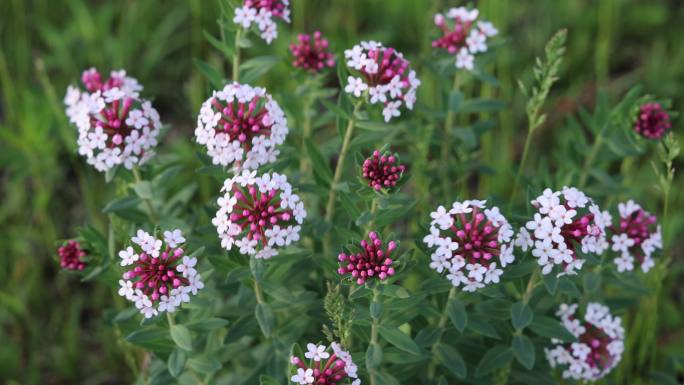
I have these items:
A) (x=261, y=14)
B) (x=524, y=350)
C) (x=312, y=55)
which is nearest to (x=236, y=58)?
(x=261, y=14)

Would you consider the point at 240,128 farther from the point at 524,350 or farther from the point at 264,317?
the point at 524,350

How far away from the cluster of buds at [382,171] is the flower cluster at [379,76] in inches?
17.0

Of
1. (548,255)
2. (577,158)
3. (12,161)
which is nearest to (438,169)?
(577,158)

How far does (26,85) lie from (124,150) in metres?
3.35

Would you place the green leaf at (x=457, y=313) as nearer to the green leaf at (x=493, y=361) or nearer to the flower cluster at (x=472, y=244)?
the flower cluster at (x=472, y=244)

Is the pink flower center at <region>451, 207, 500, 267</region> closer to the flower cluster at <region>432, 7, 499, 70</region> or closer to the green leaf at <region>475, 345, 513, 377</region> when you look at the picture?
the green leaf at <region>475, 345, 513, 377</region>

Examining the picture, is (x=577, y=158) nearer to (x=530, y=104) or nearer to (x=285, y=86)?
(x=530, y=104)

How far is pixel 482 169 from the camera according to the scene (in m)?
5.26

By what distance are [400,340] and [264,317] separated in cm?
73

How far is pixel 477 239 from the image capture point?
3.54 meters

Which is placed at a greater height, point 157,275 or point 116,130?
point 116,130

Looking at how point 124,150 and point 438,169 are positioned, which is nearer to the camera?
point 124,150

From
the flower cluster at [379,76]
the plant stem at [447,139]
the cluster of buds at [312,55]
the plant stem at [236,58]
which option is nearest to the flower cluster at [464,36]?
the plant stem at [447,139]

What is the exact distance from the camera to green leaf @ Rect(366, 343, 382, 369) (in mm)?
3873
